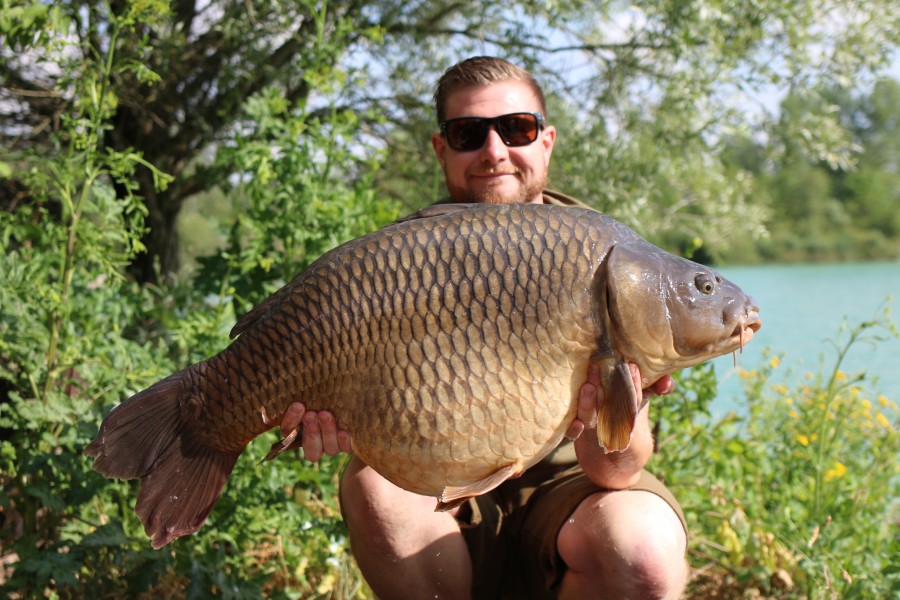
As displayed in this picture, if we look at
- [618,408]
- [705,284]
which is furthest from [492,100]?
[618,408]

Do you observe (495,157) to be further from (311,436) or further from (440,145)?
(311,436)

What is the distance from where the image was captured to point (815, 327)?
344 inches

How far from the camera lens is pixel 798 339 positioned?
7645mm

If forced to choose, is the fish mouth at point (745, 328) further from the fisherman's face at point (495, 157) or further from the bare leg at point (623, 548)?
the fisherman's face at point (495, 157)

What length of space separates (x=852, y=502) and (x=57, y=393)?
228 centimetres

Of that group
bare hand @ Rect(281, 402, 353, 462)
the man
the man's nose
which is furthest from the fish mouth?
the man's nose

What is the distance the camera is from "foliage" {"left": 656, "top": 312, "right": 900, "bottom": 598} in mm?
2152

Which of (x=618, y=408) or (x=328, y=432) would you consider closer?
(x=618, y=408)

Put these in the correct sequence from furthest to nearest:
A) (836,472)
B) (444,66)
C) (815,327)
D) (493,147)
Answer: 1. (815,327)
2. (444,66)
3. (836,472)
4. (493,147)

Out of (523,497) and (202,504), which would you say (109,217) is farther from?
(523,497)

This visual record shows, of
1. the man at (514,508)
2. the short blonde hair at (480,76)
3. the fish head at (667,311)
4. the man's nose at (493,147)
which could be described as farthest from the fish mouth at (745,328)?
the short blonde hair at (480,76)

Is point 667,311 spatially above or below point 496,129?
below

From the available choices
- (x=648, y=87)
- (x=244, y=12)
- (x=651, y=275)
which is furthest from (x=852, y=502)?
(x=244, y=12)

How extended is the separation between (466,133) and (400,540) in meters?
0.97
